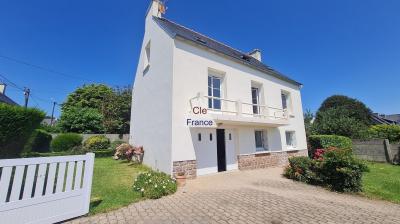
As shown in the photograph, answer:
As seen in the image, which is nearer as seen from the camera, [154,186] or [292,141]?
[154,186]

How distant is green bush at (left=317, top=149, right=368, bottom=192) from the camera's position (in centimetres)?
758

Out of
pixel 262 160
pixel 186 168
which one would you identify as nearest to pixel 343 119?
pixel 262 160

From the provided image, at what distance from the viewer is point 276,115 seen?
1429 cm

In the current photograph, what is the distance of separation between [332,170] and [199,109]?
19.8 feet

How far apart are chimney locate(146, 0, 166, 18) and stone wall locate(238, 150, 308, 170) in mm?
10446

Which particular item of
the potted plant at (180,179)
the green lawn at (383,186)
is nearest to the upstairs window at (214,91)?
the potted plant at (180,179)

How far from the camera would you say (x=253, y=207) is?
523cm

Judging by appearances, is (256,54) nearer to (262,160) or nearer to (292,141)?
(292,141)

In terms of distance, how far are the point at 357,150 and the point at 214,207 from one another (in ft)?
53.5

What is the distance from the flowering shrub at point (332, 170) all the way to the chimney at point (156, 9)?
39.5 feet

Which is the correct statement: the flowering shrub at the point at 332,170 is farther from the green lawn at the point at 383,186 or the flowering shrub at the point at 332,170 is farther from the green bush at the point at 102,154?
the green bush at the point at 102,154

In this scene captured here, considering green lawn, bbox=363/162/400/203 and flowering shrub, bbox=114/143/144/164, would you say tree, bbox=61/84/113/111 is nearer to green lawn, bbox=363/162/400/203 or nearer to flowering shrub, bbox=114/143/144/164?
flowering shrub, bbox=114/143/144/164

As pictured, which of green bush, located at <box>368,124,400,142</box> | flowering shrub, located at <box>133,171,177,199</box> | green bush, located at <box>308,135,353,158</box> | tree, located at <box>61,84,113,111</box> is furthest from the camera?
tree, located at <box>61,84,113,111</box>

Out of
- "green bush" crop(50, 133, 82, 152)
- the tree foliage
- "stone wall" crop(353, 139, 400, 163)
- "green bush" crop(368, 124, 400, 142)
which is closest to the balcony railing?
"stone wall" crop(353, 139, 400, 163)
